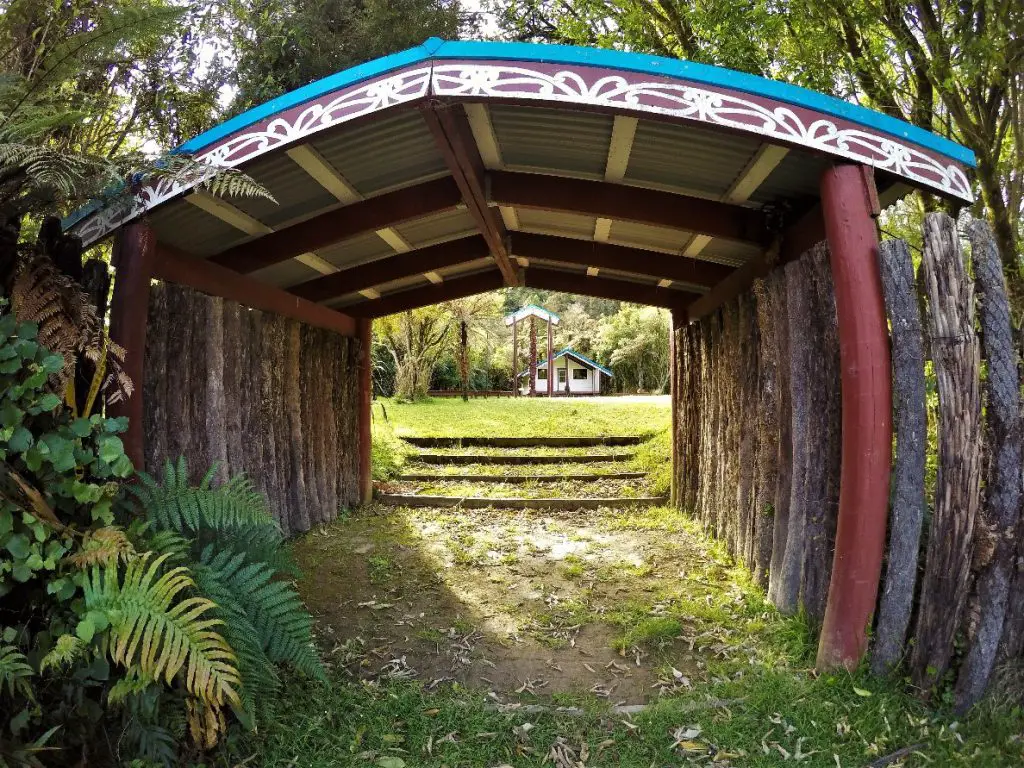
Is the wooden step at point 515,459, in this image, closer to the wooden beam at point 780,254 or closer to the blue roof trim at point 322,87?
the wooden beam at point 780,254

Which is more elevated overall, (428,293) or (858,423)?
(428,293)

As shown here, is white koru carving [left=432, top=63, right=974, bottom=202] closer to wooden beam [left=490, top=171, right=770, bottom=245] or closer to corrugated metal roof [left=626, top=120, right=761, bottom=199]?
corrugated metal roof [left=626, top=120, right=761, bottom=199]

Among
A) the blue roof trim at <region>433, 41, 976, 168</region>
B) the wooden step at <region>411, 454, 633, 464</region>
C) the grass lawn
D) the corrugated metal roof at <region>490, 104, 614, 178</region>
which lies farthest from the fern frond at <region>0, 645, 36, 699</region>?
the wooden step at <region>411, 454, 633, 464</region>

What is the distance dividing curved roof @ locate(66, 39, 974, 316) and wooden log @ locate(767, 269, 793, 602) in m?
0.36

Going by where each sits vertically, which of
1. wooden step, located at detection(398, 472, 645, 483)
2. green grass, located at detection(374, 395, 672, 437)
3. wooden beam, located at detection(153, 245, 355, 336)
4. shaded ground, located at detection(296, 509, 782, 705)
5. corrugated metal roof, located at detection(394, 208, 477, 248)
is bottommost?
shaded ground, located at detection(296, 509, 782, 705)

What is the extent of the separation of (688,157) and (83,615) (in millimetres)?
3912

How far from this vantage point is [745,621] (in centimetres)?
427

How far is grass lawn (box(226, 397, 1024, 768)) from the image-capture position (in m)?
2.85

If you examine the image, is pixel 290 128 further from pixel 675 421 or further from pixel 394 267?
pixel 675 421

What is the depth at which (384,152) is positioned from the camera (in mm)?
4164

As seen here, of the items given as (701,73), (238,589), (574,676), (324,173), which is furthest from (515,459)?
(701,73)

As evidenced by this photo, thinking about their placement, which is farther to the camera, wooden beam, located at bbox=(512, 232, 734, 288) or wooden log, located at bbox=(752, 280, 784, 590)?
wooden beam, located at bbox=(512, 232, 734, 288)

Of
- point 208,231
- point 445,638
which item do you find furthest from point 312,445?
point 445,638

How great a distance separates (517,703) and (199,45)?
438 inches
